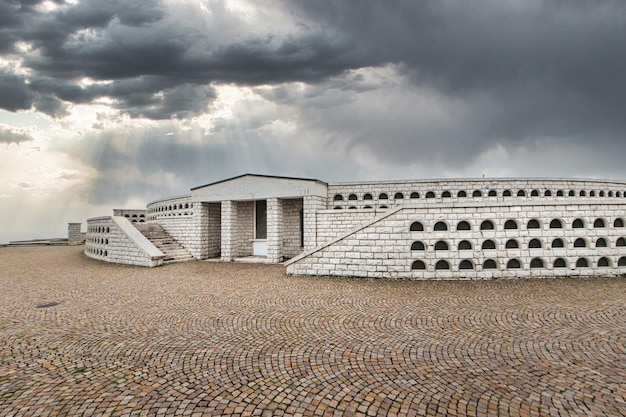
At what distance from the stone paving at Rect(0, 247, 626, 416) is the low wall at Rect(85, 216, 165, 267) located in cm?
793

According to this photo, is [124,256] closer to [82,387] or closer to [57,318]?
[57,318]

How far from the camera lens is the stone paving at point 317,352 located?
5.09 meters

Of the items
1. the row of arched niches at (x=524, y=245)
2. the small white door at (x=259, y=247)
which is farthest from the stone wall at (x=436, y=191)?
the row of arched niches at (x=524, y=245)

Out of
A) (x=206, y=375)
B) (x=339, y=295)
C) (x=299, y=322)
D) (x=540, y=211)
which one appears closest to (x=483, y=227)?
(x=540, y=211)

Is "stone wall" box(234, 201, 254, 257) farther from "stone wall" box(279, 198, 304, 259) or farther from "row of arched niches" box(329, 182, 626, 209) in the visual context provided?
"row of arched niches" box(329, 182, 626, 209)

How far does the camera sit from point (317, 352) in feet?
22.7

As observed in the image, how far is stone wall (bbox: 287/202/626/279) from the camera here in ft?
49.8

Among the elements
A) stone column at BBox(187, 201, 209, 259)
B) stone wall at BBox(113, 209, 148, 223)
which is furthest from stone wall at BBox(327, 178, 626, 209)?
stone wall at BBox(113, 209, 148, 223)

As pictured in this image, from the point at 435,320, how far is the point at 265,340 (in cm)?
483

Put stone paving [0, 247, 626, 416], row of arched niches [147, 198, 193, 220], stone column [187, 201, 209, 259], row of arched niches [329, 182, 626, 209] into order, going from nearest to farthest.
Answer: stone paving [0, 247, 626, 416] → row of arched niches [329, 182, 626, 209] → stone column [187, 201, 209, 259] → row of arched niches [147, 198, 193, 220]

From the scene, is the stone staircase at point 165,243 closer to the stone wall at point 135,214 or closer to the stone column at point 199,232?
the stone column at point 199,232

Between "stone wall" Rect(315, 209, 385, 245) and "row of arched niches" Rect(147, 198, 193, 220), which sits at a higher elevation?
"row of arched niches" Rect(147, 198, 193, 220)

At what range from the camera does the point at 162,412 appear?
190 inches

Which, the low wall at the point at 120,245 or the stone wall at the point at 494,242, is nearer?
the stone wall at the point at 494,242
